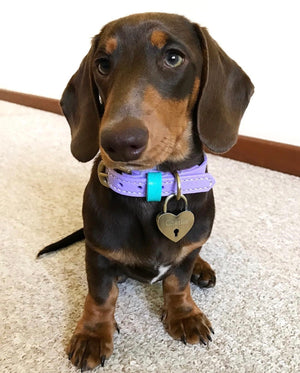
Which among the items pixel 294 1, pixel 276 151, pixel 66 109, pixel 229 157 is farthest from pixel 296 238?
pixel 294 1

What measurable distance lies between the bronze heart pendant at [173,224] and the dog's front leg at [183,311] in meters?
Result: 0.15

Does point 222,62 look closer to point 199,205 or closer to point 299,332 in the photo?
point 199,205

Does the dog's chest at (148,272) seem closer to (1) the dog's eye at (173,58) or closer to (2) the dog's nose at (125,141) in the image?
(2) the dog's nose at (125,141)

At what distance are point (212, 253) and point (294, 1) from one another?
1.21 meters

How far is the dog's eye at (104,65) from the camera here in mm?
931

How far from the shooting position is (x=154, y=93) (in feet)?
2.77

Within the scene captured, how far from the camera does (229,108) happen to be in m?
1.01

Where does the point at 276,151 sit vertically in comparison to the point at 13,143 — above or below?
above

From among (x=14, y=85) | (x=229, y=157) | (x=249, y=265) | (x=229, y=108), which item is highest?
(x=229, y=108)

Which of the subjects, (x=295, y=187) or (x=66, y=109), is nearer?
(x=66, y=109)

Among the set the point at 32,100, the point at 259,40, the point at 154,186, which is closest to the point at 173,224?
the point at 154,186

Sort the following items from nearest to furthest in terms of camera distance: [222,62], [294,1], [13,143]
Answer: [222,62] → [294,1] → [13,143]

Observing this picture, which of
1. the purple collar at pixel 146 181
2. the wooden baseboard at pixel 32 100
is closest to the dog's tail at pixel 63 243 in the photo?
the purple collar at pixel 146 181

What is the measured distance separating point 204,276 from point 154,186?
0.46 meters
